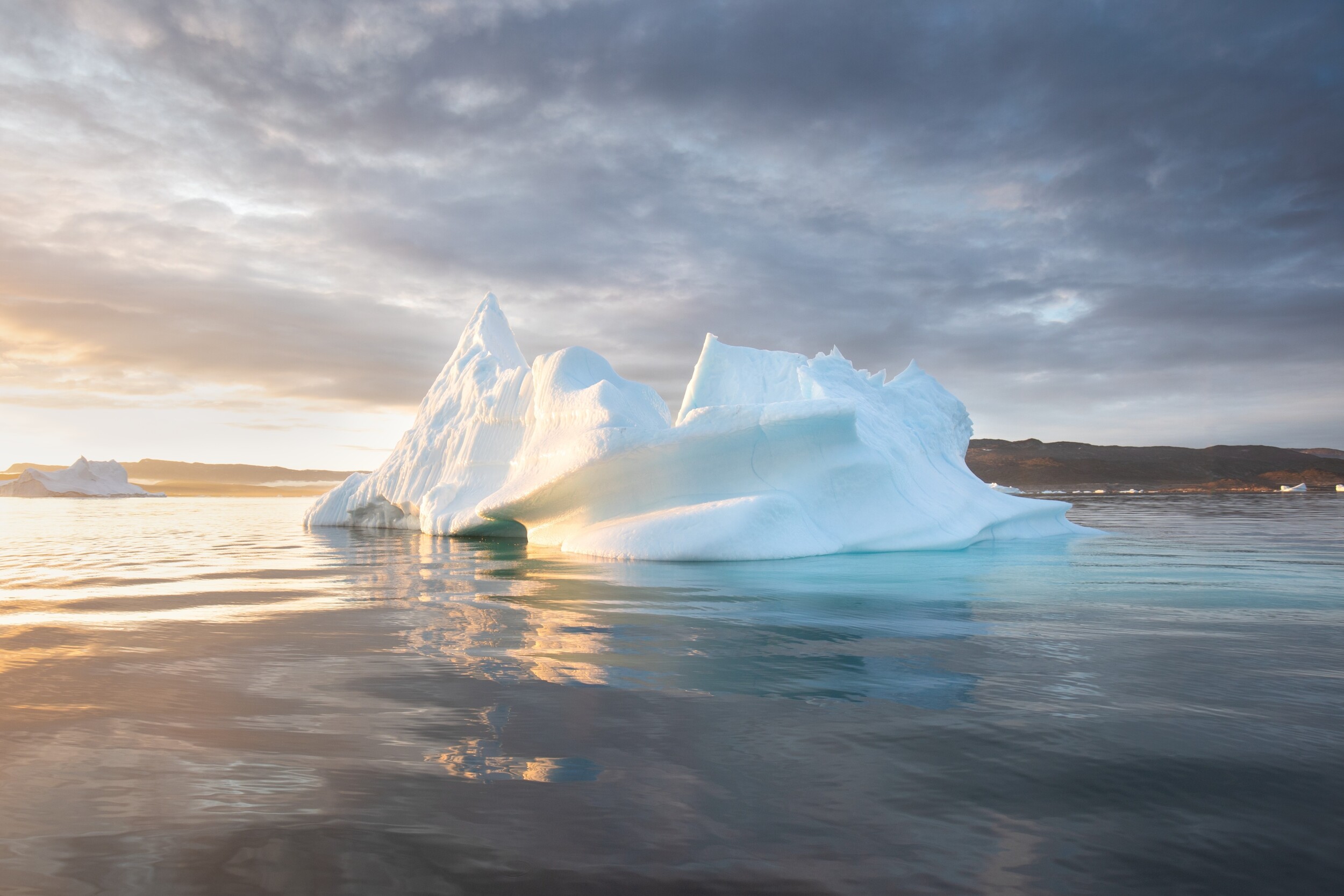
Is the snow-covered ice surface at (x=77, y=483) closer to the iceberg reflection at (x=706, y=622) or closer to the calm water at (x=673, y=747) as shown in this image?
the iceberg reflection at (x=706, y=622)

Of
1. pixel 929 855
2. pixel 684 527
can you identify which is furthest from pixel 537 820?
pixel 684 527

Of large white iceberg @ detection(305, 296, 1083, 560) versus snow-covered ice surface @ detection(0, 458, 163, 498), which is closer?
large white iceberg @ detection(305, 296, 1083, 560)

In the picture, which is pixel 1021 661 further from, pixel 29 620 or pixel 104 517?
pixel 104 517

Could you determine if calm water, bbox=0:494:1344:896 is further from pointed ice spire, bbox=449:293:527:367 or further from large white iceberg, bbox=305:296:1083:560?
pointed ice spire, bbox=449:293:527:367

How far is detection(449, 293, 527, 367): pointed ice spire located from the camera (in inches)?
947

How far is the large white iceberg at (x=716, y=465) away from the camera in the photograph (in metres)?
12.3

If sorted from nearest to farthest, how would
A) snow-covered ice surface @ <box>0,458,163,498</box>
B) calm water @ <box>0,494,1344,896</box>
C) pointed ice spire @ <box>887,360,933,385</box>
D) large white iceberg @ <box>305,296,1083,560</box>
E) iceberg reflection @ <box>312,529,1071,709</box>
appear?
1. calm water @ <box>0,494,1344,896</box>
2. iceberg reflection @ <box>312,529,1071,709</box>
3. large white iceberg @ <box>305,296,1083,560</box>
4. pointed ice spire @ <box>887,360,933,385</box>
5. snow-covered ice surface @ <box>0,458,163,498</box>

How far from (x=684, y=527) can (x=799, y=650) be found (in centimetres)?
686

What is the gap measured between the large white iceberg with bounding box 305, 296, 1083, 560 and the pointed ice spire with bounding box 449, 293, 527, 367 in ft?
7.90

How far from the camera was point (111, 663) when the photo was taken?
14.5ft

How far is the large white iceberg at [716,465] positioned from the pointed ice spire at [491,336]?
2409mm

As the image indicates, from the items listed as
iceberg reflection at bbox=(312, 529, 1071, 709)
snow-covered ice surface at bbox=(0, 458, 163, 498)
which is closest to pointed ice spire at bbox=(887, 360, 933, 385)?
iceberg reflection at bbox=(312, 529, 1071, 709)

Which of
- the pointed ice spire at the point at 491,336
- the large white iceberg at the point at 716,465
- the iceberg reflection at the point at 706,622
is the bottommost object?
the iceberg reflection at the point at 706,622

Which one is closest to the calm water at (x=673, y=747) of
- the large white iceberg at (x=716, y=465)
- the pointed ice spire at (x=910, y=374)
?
the large white iceberg at (x=716, y=465)
